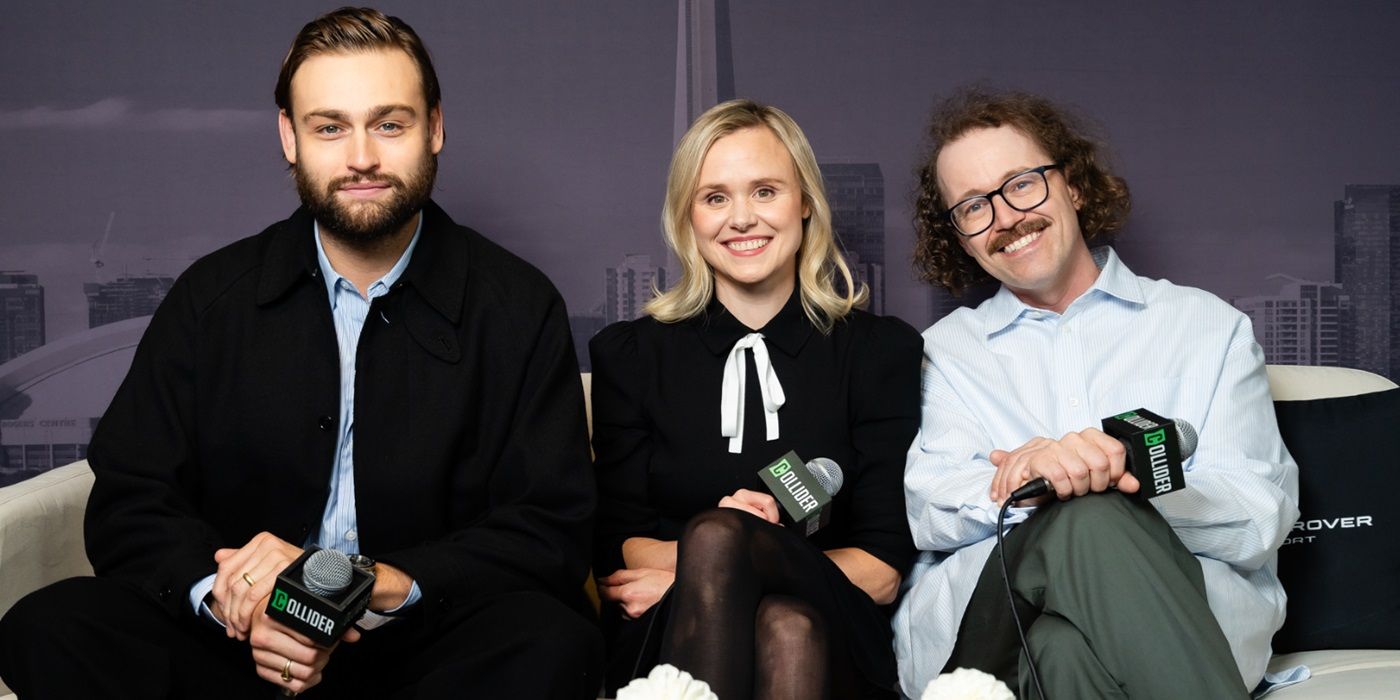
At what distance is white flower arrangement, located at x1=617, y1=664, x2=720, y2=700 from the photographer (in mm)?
1514

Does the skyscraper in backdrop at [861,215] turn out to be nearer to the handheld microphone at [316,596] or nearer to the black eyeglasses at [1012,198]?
the black eyeglasses at [1012,198]

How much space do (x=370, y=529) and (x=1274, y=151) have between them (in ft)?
8.20

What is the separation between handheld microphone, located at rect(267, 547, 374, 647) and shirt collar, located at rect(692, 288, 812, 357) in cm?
103

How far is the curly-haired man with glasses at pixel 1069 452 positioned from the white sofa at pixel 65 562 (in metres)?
0.14

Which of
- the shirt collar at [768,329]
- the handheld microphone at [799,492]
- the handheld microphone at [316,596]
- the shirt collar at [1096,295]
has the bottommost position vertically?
the handheld microphone at [316,596]

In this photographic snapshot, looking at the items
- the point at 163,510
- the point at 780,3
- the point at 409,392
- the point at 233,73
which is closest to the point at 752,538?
the point at 409,392

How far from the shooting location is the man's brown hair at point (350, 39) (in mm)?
2219

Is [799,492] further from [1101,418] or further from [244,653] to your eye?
[244,653]

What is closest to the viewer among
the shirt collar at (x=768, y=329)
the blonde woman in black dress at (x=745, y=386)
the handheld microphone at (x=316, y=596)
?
the handheld microphone at (x=316, y=596)

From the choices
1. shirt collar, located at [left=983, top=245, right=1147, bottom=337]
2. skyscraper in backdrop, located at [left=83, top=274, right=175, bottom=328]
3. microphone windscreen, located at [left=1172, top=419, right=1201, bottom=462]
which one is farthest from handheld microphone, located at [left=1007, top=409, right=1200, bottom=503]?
skyscraper in backdrop, located at [left=83, top=274, right=175, bottom=328]

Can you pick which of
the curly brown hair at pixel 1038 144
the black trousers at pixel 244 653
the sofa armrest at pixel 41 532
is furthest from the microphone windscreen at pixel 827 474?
the sofa armrest at pixel 41 532

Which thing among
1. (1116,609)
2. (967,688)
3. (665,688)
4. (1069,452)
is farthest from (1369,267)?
(665,688)

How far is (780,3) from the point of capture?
10.3 ft

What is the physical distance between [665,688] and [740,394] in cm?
98
